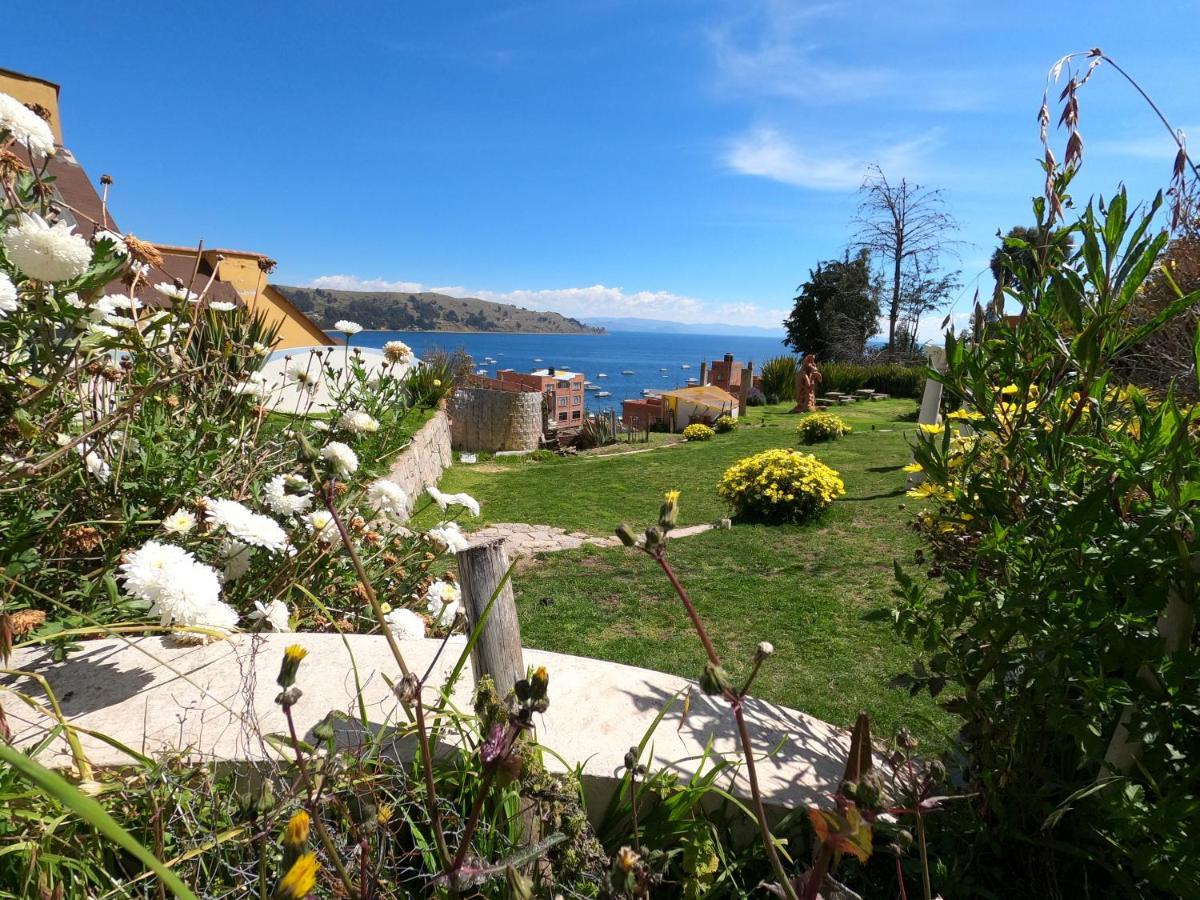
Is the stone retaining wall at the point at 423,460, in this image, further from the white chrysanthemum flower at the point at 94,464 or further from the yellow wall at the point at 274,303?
the white chrysanthemum flower at the point at 94,464

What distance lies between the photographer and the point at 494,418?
1650cm

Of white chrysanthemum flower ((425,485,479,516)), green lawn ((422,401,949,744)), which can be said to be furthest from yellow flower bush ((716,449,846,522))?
white chrysanthemum flower ((425,485,479,516))

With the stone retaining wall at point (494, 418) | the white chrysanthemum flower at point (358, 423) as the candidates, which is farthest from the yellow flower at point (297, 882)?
the stone retaining wall at point (494, 418)

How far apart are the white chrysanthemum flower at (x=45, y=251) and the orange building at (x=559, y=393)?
59.1ft

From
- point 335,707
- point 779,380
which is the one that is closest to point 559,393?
point 779,380

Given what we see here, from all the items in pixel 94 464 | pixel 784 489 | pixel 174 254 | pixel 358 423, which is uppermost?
pixel 174 254

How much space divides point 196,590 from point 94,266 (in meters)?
0.83

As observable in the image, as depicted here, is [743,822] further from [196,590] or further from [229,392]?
[229,392]

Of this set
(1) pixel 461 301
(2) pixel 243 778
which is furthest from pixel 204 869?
(1) pixel 461 301

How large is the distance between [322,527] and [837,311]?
31.4 metres

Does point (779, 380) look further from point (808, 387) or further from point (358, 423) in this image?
point (358, 423)

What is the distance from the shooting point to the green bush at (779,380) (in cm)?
2183

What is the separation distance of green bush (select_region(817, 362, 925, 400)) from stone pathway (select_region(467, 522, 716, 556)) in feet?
53.6

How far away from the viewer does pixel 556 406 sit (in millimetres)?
20984
